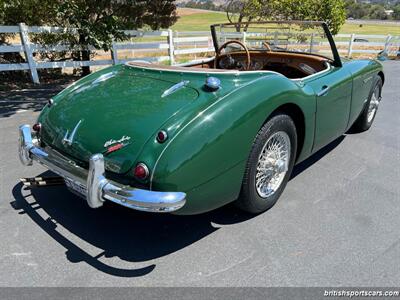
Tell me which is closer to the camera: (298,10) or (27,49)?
(27,49)

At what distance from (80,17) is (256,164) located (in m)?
7.41

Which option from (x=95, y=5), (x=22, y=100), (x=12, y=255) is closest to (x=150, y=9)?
(x=95, y=5)

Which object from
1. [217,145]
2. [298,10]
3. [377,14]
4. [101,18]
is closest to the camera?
[217,145]

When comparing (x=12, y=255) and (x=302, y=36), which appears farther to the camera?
(x=302, y=36)

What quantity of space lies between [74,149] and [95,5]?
766 centimetres

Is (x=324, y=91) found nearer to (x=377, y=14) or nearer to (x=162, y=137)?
(x=162, y=137)

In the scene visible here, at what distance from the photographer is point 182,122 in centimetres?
220

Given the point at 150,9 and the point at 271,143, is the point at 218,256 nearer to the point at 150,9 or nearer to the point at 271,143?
the point at 271,143

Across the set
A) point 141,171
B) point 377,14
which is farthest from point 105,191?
point 377,14

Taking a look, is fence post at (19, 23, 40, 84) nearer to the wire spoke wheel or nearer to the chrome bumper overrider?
the chrome bumper overrider

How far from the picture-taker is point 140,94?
8.76 ft

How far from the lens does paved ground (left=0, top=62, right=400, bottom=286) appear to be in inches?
87.6

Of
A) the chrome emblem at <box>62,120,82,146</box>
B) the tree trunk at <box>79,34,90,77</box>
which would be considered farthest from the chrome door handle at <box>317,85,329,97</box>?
the tree trunk at <box>79,34,90,77</box>

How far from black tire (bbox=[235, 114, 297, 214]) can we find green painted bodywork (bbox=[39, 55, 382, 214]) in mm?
80
